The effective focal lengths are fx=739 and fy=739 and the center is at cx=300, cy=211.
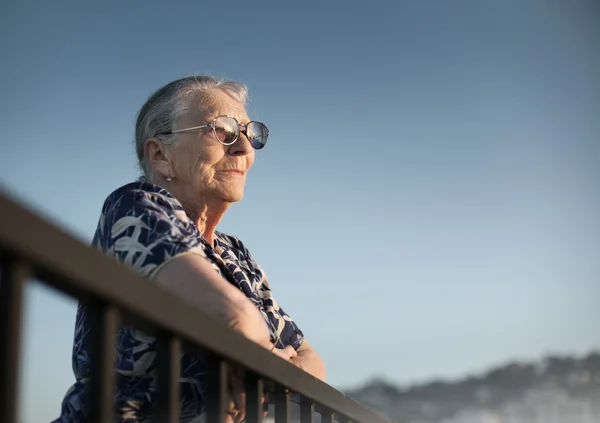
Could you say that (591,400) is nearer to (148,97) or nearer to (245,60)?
(245,60)

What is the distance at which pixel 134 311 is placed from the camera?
962mm

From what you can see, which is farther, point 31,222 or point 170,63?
point 170,63

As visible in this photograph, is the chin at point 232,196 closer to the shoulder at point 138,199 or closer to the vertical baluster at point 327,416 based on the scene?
the shoulder at point 138,199

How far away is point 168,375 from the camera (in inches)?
42.4

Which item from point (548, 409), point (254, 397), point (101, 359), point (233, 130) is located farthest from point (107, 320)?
point (548, 409)

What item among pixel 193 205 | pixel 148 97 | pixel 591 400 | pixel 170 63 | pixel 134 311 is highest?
pixel 170 63

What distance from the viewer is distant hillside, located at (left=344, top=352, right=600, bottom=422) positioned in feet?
50.9

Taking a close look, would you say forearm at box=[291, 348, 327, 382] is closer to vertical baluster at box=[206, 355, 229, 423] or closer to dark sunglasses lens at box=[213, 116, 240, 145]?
dark sunglasses lens at box=[213, 116, 240, 145]

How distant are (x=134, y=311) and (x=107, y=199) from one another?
38.2 inches

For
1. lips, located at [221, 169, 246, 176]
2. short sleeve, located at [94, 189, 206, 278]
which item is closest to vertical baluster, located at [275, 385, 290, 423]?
short sleeve, located at [94, 189, 206, 278]

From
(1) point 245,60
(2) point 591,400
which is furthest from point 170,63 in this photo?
(2) point 591,400

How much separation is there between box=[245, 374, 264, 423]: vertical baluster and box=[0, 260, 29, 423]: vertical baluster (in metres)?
0.65

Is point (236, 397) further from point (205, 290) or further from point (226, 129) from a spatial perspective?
point (226, 129)

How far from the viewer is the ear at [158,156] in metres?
2.40
